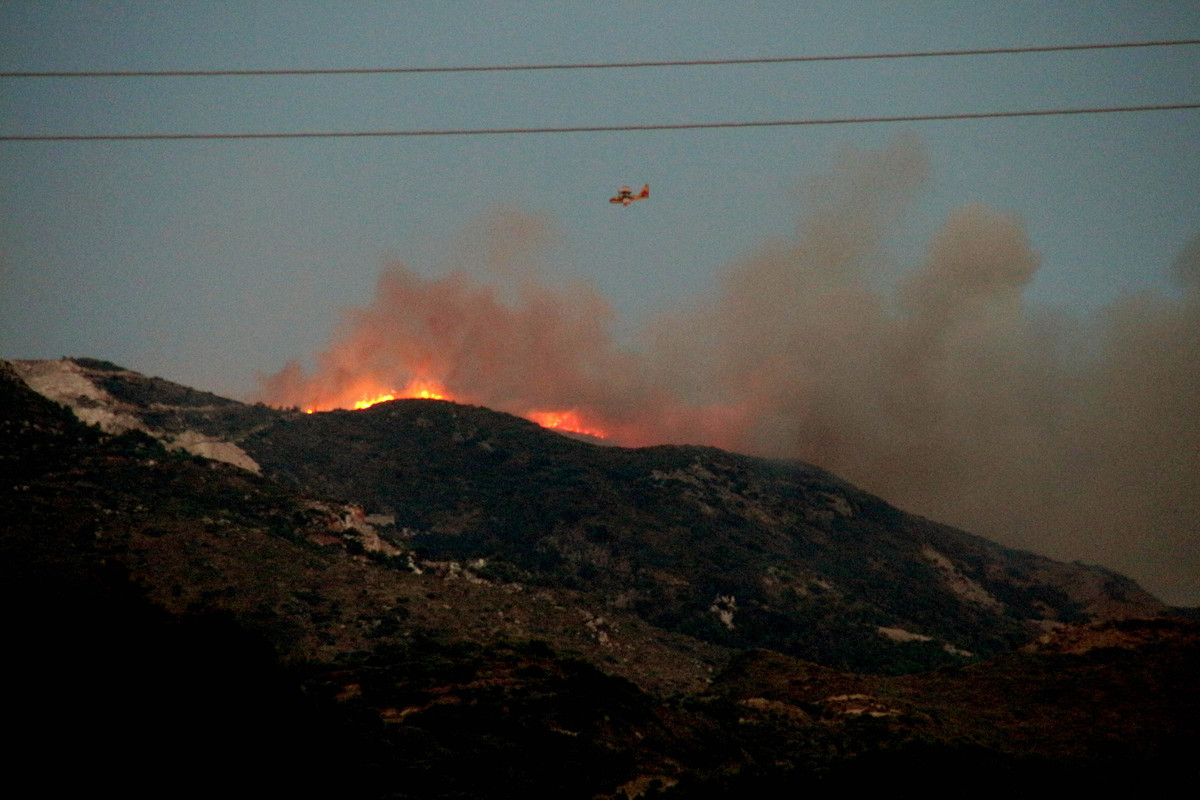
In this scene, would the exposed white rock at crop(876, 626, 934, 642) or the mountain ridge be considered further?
the exposed white rock at crop(876, 626, 934, 642)

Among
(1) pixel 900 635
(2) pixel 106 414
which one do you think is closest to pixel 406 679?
(1) pixel 900 635

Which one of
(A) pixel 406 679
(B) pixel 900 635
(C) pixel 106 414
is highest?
(C) pixel 106 414

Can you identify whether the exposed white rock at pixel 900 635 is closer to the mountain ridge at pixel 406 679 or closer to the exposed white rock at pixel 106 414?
the mountain ridge at pixel 406 679

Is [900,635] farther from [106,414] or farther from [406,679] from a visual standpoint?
[106,414]

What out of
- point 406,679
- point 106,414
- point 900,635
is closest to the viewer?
point 406,679

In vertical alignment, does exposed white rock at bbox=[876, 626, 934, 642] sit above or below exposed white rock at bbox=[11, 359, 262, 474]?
below

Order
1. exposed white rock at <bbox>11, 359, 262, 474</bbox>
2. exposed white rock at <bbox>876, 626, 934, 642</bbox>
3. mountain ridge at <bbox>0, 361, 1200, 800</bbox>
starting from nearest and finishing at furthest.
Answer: mountain ridge at <bbox>0, 361, 1200, 800</bbox>
exposed white rock at <bbox>11, 359, 262, 474</bbox>
exposed white rock at <bbox>876, 626, 934, 642</bbox>

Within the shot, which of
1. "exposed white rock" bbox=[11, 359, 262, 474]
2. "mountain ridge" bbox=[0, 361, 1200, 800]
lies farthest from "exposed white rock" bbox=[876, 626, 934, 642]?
"exposed white rock" bbox=[11, 359, 262, 474]

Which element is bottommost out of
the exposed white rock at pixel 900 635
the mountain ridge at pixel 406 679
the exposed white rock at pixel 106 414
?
the mountain ridge at pixel 406 679

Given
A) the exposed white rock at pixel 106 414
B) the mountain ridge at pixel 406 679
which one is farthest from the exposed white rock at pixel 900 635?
the exposed white rock at pixel 106 414

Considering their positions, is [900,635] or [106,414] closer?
[106,414]

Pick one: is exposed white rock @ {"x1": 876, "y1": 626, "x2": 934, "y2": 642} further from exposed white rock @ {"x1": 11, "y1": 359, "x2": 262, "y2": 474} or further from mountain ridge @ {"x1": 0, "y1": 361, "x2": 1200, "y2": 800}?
exposed white rock @ {"x1": 11, "y1": 359, "x2": 262, "y2": 474}

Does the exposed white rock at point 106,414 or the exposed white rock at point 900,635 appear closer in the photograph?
the exposed white rock at point 106,414
